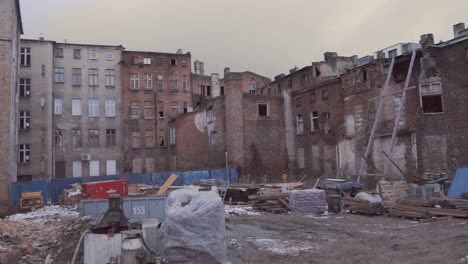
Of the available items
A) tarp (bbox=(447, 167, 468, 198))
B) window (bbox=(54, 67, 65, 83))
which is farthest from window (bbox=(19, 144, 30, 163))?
tarp (bbox=(447, 167, 468, 198))

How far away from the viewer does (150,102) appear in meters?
45.8

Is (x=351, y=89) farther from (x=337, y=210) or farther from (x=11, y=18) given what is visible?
(x=11, y=18)

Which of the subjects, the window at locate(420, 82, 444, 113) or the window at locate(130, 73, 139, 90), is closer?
the window at locate(420, 82, 444, 113)

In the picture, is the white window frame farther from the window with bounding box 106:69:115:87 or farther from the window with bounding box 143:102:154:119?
the window with bounding box 143:102:154:119

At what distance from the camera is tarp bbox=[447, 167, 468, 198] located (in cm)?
1867

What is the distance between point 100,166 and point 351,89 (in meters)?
26.5

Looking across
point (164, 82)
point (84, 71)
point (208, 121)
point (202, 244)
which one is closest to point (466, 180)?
point (202, 244)

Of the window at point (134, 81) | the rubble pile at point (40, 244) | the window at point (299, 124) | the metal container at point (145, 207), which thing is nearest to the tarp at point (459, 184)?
→ the metal container at point (145, 207)

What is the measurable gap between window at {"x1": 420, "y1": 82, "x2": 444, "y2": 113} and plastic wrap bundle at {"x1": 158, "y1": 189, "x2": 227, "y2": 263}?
19.6 metres

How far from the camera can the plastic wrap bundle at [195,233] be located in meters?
7.78

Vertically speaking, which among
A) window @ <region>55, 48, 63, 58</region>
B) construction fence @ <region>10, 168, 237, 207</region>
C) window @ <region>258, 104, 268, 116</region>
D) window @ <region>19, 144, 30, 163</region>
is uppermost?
window @ <region>55, 48, 63, 58</region>

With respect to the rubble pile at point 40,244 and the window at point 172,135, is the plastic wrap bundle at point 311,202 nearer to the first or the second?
the rubble pile at point 40,244

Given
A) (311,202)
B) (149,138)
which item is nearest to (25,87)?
(149,138)

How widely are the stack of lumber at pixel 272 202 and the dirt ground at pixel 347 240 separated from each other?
2.55m
